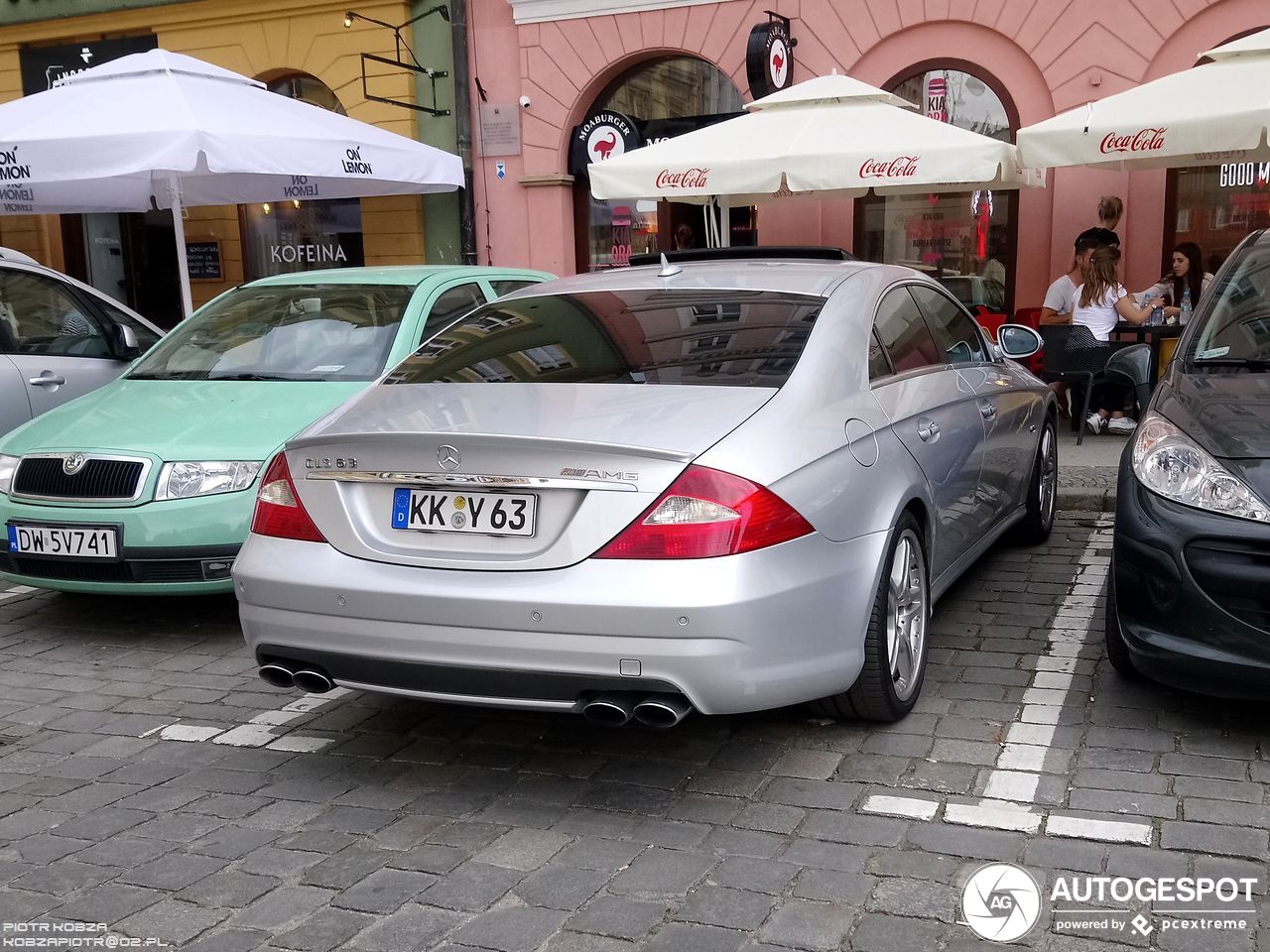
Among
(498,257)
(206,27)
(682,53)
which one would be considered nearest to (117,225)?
(206,27)

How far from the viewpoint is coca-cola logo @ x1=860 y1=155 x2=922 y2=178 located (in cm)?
838

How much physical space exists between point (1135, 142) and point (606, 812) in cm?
620

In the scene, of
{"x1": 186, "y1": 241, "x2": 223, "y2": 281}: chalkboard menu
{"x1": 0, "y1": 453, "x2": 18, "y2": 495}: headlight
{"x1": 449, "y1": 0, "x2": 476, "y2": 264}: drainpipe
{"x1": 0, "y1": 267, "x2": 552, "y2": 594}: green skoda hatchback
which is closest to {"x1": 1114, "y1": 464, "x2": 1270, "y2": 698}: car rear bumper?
{"x1": 0, "y1": 267, "x2": 552, "y2": 594}: green skoda hatchback

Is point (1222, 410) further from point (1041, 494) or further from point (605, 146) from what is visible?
point (605, 146)

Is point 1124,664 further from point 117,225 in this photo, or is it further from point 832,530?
point 117,225

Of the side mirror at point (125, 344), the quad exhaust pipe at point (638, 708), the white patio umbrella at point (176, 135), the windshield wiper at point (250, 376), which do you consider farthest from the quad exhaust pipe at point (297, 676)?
the white patio umbrella at point (176, 135)

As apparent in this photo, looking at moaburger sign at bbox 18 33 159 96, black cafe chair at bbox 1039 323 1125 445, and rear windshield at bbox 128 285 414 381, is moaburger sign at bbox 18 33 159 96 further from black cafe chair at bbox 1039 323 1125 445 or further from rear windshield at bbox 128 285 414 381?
black cafe chair at bbox 1039 323 1125 445

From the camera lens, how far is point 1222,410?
4109 mm

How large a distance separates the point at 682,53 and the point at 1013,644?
9.34 metres

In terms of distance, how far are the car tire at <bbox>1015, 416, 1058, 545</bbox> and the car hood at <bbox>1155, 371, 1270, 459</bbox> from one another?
1762mm

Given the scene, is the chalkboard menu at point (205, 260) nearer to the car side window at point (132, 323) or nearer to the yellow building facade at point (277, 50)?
the yellow building facade at point (277, 50)

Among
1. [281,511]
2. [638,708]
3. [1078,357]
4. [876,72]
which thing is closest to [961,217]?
[876,72]

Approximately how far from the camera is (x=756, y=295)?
169 inches

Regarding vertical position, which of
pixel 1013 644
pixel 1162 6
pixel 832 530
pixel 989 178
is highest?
pixel 1162 6
